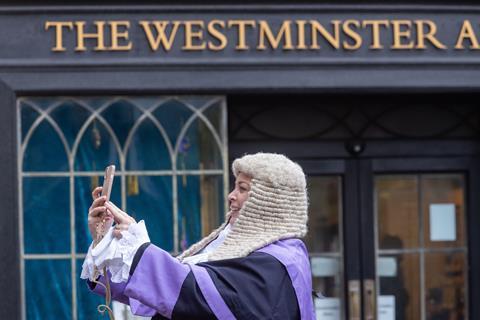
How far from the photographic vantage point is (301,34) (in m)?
6.79

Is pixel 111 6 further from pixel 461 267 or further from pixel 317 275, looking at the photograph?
pixel 461 267

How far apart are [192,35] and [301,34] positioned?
686 mm

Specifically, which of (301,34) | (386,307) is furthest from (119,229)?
(386,307)

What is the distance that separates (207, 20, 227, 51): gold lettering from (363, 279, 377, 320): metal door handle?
6.17ft

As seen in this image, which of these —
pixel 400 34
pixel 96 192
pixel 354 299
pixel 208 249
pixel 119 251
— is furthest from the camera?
pixel 354 299

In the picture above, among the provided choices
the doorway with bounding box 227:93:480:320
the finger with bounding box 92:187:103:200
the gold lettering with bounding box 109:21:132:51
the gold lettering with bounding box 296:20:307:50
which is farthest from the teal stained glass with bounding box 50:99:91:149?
the finger with bounding box 92:187:103:200

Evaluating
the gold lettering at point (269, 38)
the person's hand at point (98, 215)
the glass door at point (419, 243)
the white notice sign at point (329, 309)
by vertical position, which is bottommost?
the white notice sign at point (329, 309)

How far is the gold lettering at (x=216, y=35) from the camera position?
265 inches

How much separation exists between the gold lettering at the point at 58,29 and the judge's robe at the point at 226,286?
3255mm

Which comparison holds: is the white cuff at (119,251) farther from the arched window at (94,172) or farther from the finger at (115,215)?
the arched window at (94,172)

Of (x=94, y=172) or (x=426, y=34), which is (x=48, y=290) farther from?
(x=426, y=34)

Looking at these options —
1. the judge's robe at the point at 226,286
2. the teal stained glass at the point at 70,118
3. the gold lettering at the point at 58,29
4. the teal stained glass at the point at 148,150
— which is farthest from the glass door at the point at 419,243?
the judge's robe at the point at 226,286

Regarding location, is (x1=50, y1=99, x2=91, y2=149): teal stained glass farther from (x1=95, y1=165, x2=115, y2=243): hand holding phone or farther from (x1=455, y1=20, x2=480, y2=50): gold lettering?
(x1=95, y1=165, x2=115, y2=243): hand holding phone

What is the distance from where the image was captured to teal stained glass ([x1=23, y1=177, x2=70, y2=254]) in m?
6.75
